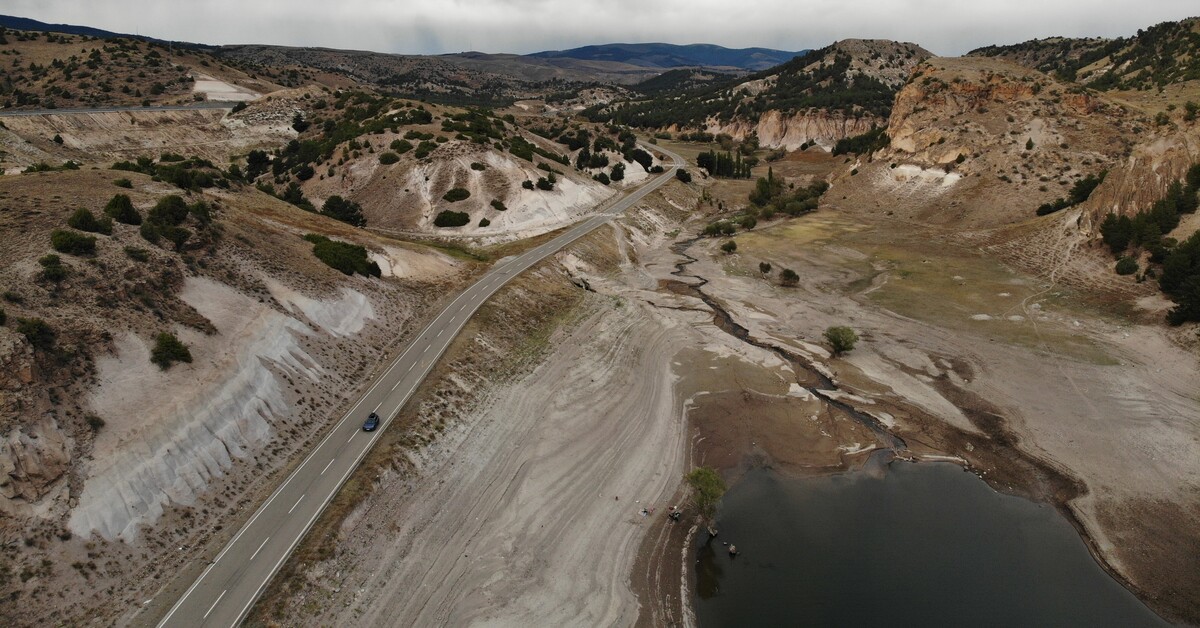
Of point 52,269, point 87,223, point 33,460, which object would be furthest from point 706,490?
point 87,223

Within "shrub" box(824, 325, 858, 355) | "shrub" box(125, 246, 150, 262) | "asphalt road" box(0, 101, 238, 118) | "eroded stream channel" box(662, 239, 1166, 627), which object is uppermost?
"asphalt road" box(0, 101, 238, 118)

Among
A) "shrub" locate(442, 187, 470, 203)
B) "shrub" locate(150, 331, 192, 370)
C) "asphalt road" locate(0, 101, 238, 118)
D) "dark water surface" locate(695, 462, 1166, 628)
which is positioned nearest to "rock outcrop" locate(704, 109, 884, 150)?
"shrub" locate(442, 187, 470, 203)

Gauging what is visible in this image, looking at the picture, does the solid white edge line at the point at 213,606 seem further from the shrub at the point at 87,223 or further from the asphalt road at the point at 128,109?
the asphalt road at the point at 128,109

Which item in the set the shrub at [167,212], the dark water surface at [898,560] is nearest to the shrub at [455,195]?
the shrub at [167,212]

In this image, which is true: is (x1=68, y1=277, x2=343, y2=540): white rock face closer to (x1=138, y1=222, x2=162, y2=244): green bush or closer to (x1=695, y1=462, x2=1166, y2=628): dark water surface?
(x1=138, y1=222, x2=162, y2=244): green bush

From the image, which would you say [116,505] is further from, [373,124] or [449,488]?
[373,124]

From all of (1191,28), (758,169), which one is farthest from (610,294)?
(1191,28)
